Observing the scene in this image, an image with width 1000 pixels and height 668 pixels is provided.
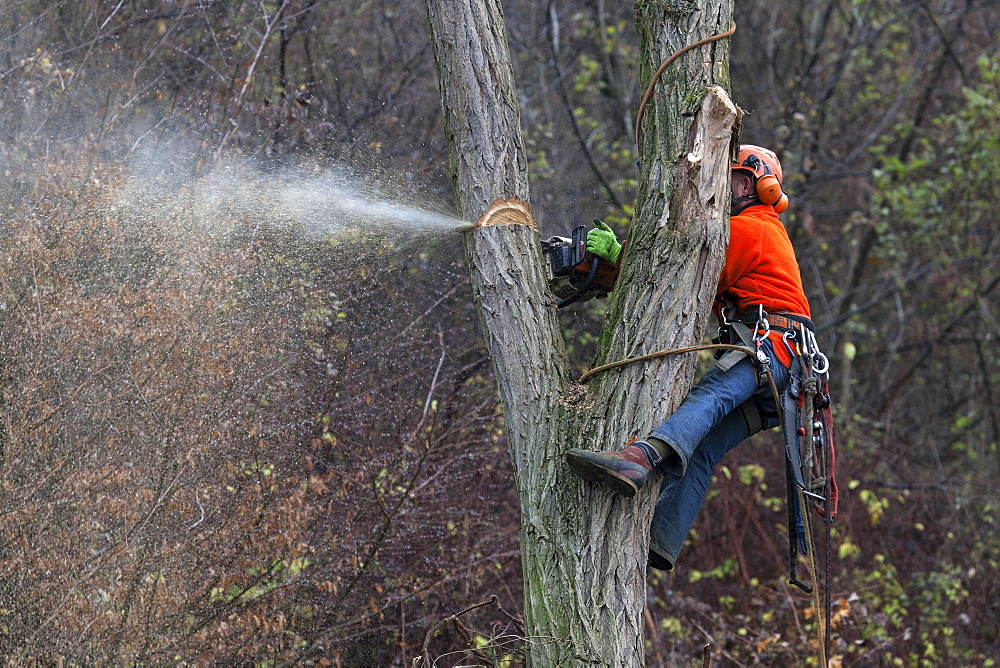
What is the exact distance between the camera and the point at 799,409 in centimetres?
378

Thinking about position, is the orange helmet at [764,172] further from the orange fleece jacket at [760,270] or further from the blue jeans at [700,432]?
the blue jeans at [700,432]

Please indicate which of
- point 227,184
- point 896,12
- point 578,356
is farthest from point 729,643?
point 896,12

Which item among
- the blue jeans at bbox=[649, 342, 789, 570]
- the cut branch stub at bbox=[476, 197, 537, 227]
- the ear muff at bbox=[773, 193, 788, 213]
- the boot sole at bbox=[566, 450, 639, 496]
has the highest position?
the ear muff at bbox=[773, 193, 788, 213]

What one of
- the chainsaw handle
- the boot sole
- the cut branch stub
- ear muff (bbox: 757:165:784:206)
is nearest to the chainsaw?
the chainsaw handle

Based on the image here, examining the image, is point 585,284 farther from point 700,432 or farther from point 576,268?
point 700,432

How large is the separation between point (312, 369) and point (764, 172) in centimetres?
281

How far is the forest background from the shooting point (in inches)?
176

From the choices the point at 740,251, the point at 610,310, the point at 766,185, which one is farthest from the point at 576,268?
the point at 766,185

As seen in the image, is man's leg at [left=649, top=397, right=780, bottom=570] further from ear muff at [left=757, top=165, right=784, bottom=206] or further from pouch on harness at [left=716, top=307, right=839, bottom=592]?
ear muff at [left=757, top=165, right=784, bottom=206]

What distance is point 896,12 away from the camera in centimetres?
1100

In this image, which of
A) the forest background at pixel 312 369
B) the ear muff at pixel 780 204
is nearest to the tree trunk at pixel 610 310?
the forest background at pixel 312 369

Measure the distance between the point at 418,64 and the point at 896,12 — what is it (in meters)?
6.08

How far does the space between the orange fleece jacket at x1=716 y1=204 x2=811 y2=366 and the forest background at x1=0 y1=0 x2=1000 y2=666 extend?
54.8 inches

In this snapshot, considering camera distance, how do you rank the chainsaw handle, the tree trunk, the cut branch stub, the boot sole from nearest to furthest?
the boot sole → the tree trunk → the cut branch stub → the chainsaw handle
